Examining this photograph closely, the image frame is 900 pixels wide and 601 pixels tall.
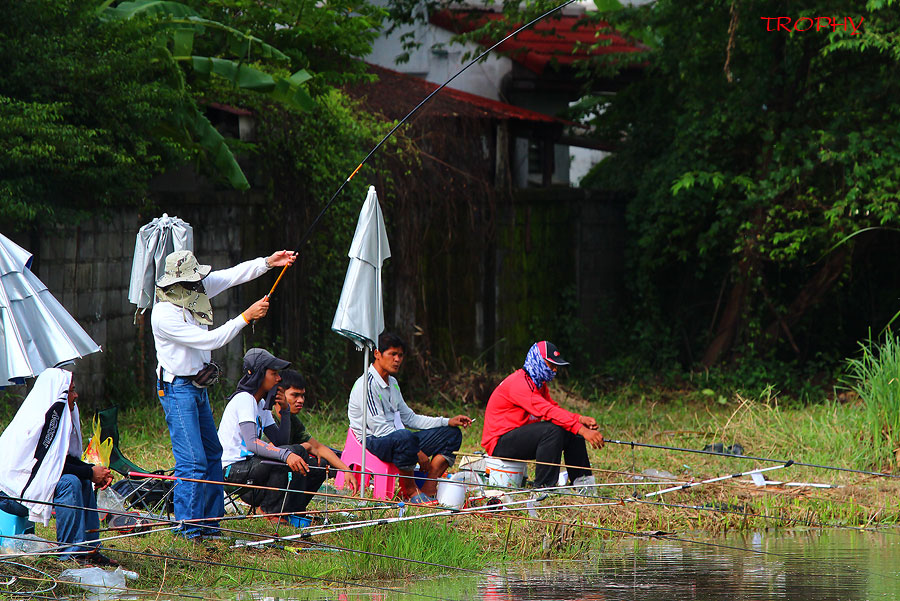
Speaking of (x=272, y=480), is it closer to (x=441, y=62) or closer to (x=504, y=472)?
(x=504, y=472)

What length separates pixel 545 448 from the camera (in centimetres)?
859

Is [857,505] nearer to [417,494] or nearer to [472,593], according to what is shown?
[417,494]

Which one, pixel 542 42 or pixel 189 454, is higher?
pixel 542 42

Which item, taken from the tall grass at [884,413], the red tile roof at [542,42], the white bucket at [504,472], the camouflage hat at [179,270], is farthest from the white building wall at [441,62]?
the camouflage hat at [179,270]

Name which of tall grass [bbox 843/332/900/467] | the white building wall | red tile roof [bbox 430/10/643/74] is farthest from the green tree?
the white building wall

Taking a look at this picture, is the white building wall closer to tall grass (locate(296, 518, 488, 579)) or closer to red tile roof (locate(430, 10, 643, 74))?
red tile roof (locate(430, 10, 643, 74))

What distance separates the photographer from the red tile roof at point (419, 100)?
13.9m

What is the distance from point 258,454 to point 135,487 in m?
0.88

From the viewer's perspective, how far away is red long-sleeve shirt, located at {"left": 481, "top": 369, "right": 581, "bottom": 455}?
28.7 ft

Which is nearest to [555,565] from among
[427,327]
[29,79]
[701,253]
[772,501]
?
[772,501]

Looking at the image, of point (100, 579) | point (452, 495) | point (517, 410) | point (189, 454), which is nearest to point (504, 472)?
point (517, 410)

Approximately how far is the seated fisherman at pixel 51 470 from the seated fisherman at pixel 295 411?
70.3 inches

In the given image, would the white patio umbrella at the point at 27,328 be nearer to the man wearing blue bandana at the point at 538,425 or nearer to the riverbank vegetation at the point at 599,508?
the riverbank vegetation at the point at 599,508

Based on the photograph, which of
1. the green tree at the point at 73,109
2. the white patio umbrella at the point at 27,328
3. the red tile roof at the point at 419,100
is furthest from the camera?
the red tile roof at the point at 419,100
